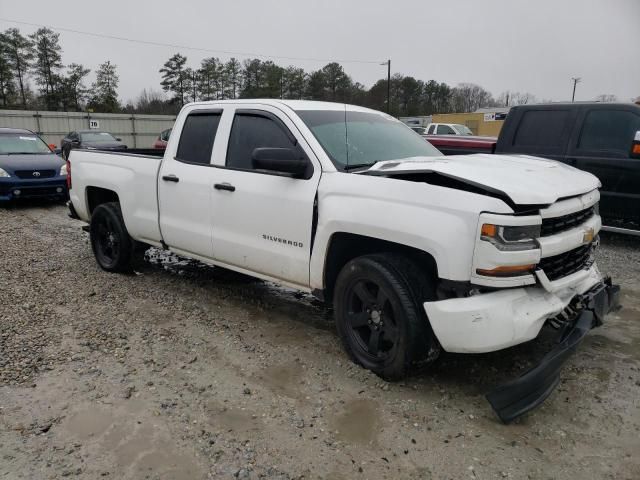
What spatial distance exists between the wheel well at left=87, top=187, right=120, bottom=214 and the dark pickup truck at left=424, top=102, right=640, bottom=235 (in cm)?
563

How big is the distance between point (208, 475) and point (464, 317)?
5.29ft

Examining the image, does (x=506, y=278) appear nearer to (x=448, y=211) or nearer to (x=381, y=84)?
(x=448, y=211)

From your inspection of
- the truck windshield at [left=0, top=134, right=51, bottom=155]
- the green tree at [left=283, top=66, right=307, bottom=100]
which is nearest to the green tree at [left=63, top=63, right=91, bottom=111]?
the green tree at [left=283, top=66, right=307, bottom=100]

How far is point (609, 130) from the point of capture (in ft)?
23.4

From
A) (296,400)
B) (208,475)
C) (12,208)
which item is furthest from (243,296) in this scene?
(12,208)

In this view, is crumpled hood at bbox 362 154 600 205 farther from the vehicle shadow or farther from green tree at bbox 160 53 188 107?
green tree at bbox 160 53 188 107

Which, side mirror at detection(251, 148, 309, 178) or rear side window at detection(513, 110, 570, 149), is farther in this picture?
rear side window at detection(513, 110, 570, 149)

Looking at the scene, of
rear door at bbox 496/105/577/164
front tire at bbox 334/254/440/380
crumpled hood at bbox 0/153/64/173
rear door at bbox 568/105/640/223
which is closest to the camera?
front tire at bbox 334/254/440/380

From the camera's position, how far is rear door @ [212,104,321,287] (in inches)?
151

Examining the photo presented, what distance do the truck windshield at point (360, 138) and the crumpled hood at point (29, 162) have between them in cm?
866

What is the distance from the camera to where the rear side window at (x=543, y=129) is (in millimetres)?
7453

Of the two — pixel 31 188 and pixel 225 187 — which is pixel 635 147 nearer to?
pixel 225 187

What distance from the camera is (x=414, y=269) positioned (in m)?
3.32

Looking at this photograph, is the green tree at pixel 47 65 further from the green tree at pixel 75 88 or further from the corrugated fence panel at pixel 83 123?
the corrugated fence panel at pixel 83 123
